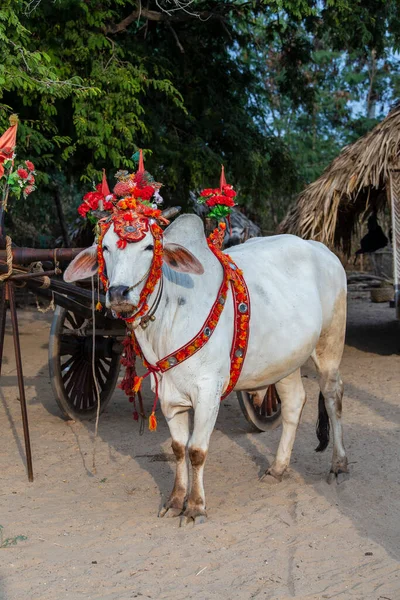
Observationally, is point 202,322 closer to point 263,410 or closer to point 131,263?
point 131,263

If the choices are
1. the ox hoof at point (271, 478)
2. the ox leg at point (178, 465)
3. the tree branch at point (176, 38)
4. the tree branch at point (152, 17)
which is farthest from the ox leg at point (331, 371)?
the tree branch at point (176, 38)

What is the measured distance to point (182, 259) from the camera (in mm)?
4082

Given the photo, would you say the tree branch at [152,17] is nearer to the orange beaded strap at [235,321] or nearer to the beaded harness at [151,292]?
the beaded harness at [151,292]

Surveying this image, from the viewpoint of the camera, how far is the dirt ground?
3514 mm

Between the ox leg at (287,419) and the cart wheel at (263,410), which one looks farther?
the cart wheel at (263,410)

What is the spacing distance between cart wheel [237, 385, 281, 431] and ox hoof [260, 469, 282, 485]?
1.09 metres

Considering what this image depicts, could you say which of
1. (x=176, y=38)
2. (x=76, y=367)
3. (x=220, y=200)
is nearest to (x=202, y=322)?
(x=220, y=200)

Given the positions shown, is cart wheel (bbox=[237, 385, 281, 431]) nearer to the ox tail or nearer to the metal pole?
the ox tail

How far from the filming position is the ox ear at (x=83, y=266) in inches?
166

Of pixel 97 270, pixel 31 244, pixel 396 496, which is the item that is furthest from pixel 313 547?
pixel 31 244

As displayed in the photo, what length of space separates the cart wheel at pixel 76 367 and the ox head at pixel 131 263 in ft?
7.48

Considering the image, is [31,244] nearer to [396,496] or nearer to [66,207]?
[66,207]

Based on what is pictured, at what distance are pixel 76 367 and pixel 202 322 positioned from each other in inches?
100

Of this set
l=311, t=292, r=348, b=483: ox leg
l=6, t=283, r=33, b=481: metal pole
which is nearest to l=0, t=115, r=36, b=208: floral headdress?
l=6, t=283, r=33, b=481: metal pole
